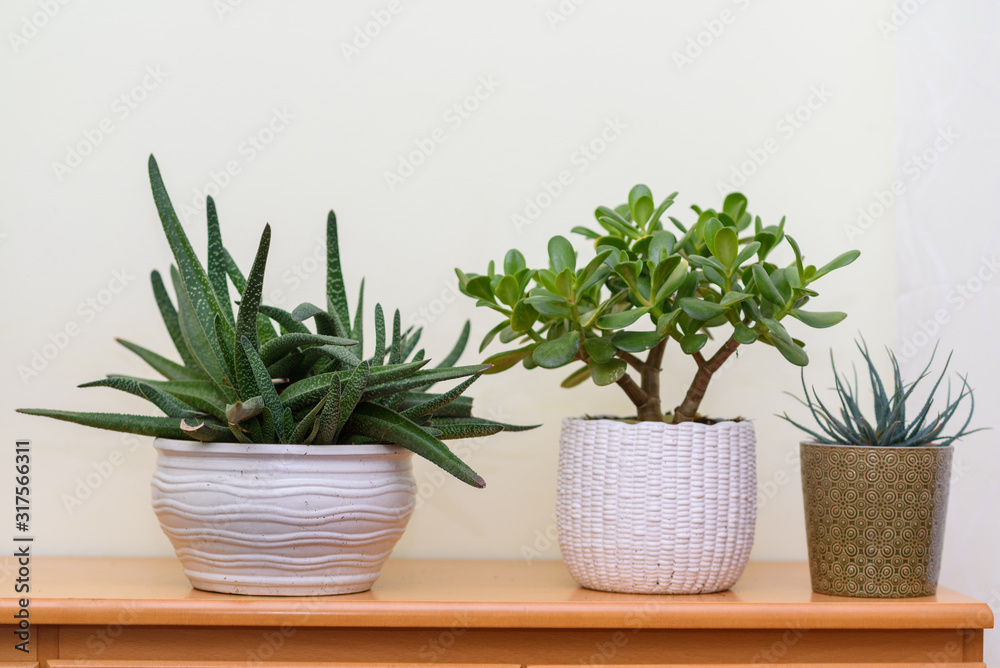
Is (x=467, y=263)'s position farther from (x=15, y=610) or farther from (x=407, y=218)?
(x=15, y=610)

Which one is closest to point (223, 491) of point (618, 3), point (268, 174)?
point (268, 174)

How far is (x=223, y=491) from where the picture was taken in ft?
2.19

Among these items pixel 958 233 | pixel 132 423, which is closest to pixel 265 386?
pixel 132 423

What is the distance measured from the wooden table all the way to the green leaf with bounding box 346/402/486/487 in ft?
0.35

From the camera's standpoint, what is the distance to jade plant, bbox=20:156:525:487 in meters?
0.66

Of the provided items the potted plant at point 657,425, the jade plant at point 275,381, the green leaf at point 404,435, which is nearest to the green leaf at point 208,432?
the jade plant at point 275,381

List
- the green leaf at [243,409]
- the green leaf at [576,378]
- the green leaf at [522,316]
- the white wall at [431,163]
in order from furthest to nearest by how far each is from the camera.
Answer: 1. the white wall at [431,163]
2. the green leaf at [576,378]
3. the green leaf at [522,316]
4. the green leaf at [243,409]

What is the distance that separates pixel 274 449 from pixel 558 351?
9.9 inches

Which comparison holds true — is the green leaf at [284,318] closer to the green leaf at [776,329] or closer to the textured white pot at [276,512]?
the textured white pot at [276,512]

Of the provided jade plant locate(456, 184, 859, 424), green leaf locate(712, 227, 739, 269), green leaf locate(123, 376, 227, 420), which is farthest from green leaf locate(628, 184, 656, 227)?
green leaf locate(123, 376, 227, 420)

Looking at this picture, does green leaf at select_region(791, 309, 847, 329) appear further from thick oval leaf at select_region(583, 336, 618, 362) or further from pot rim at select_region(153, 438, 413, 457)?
pot rim at select_region(153, 438, 413, 457)

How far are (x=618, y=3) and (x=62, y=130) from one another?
2.26ft

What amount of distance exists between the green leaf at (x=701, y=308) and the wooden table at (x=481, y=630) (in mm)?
239

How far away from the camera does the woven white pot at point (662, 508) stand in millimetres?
722
